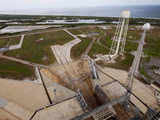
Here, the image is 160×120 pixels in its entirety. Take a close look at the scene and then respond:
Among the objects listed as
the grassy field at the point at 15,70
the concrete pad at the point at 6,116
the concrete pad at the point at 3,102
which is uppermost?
the grassy field at the point at 15,70

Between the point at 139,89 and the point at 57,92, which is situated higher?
the point at 139,89

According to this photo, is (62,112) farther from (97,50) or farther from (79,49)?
(97,50)

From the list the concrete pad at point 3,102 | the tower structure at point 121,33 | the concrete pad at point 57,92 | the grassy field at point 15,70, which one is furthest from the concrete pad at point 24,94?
the tower structure at point 121,33

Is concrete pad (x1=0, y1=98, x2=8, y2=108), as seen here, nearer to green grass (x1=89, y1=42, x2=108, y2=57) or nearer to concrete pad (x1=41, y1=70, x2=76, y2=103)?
concrete pad (x1=41, y1=70, x2=76, y2=103)

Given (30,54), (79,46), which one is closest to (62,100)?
(30,54)

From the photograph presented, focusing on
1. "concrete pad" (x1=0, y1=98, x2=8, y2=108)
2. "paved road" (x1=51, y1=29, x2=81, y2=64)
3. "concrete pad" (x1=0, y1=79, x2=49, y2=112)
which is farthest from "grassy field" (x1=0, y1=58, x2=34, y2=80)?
"paved road" (x1=51, y1=29, x2=81, y2=64)

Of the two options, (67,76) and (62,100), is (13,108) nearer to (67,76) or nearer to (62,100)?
(62,100)

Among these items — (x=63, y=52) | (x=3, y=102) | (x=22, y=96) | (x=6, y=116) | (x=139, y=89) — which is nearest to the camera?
(x=6, y=116)

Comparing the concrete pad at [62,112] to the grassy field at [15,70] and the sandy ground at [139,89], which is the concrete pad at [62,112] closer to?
the sandy ground at [139,89]

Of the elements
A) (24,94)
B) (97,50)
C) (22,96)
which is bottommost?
(22,96)

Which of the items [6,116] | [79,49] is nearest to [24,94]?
[6,116]
